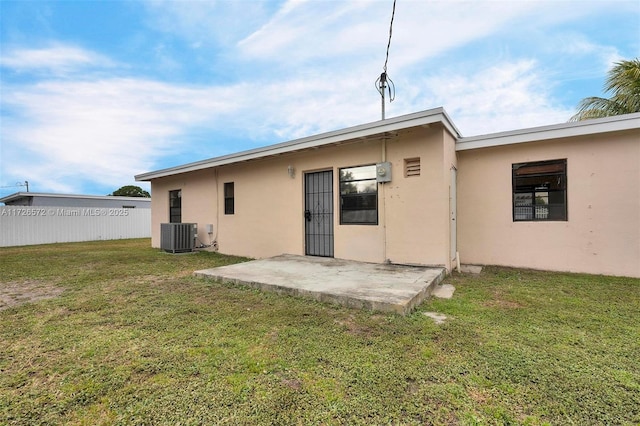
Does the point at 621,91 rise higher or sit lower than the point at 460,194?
higher

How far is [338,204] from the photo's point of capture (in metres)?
6.30

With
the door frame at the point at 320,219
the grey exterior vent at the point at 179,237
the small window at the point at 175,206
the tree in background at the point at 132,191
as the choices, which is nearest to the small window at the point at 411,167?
the door frame at the point at 320,219

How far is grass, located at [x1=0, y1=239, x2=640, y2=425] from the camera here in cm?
164

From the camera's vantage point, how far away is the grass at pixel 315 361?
1637 millimetres

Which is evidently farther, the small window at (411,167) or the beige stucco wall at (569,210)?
the small window at (411,167)

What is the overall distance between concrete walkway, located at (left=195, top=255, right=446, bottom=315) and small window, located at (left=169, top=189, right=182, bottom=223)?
220 inches

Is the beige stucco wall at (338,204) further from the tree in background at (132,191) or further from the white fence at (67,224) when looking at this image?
the tree in background at (132,191)

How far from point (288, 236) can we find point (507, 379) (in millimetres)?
5523

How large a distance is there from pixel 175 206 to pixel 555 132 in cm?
1062

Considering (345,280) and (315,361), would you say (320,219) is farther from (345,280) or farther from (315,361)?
(315,361)

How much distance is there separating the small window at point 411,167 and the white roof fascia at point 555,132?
1244 mm

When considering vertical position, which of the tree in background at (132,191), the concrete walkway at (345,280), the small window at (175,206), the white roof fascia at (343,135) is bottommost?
the concrete walkway at (345,280)

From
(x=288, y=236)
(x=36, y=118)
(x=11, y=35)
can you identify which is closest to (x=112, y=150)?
(x=36, y=118)

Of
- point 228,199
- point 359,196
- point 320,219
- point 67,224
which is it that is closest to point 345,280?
point 359,196
